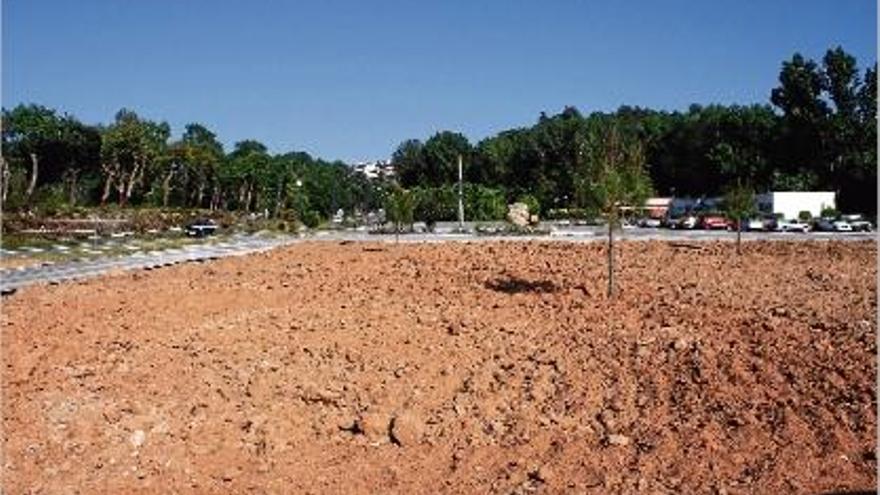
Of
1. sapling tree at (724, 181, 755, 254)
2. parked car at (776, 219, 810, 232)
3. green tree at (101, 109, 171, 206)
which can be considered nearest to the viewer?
sapling tree at (724, 181, 755, 254)

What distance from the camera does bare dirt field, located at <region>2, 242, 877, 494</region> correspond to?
12297 millimetres

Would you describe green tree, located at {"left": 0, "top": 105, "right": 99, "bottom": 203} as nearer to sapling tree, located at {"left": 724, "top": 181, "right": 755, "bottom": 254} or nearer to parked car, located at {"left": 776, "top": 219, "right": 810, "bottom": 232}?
parked car, located at {"left": 776, "top": 219, "right": 810, "bottom": 232}

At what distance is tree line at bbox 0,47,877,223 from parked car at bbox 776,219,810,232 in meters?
18.9

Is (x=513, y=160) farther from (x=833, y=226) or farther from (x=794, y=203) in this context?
(x=833, y=226)

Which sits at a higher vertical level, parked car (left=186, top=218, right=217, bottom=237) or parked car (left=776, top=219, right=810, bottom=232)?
parked car (left=186, top=218, right=217, bottom=237)

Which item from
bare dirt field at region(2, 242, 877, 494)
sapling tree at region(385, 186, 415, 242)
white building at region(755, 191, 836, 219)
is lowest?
bare dirt field at region(2, 242, 877, 494)

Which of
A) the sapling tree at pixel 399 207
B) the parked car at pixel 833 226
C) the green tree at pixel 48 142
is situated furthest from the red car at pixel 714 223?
the green tree at pixel 48 142

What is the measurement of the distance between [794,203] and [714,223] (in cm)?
1816

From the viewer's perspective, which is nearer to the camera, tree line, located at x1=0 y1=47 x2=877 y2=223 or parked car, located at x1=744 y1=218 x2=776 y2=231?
parked car, located at x1=744 y1=218 x2=776 y2=231

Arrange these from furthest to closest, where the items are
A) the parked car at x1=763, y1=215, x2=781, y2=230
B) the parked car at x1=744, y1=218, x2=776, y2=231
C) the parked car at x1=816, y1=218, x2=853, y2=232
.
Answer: the parked car at x1=763, y1=215, x2=781, y2=230, the parked car at x1=744, y1=218, x2=776, y2=231, the parked car at x1=816, y1=218, x2=853, y2=232

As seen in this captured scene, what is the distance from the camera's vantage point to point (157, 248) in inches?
1953

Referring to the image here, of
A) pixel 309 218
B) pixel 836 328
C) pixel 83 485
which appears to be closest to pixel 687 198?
pixel 309 218

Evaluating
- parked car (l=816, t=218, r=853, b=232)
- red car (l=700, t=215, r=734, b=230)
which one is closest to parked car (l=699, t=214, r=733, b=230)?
red car (l=700, t=215, r=734, b=230)

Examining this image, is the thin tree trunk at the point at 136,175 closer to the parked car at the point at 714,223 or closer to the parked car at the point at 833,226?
the parked car at the point at 714,223
